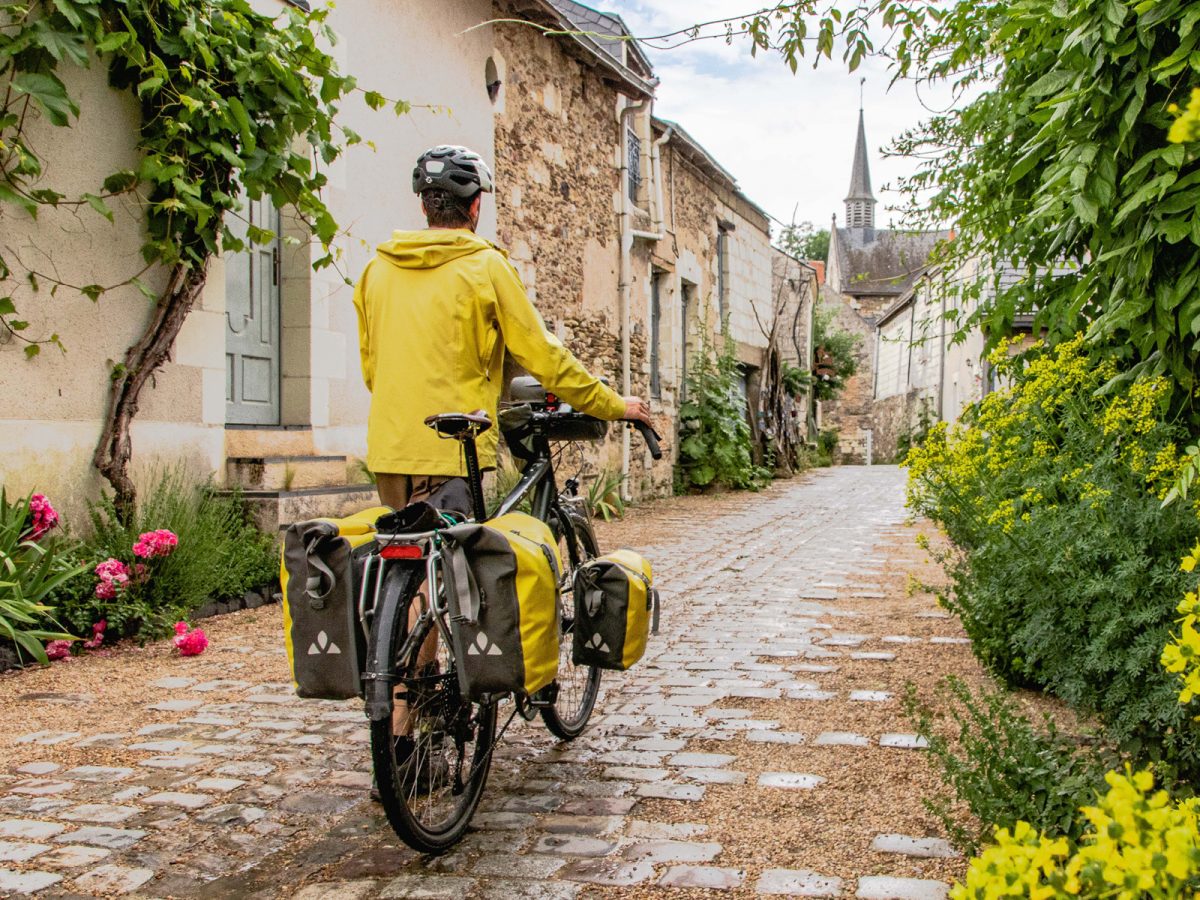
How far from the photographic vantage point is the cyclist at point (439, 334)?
2.91 meters

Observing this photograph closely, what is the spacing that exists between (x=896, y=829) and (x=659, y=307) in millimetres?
12382

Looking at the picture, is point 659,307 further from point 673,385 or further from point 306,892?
point 306,892

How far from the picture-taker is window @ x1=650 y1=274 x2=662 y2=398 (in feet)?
47.3

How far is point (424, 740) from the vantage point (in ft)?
9.03

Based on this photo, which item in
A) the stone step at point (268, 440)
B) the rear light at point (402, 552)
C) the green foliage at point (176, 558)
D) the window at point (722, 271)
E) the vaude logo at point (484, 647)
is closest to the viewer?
the vaude logo at point (484, 647)

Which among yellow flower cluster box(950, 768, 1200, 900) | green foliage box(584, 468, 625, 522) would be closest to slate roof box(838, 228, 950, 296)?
green foliage box(584, 468, 625, 522)

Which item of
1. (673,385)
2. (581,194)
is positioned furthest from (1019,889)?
(673,385)

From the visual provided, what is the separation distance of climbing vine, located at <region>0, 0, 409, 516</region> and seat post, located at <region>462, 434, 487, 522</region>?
312 cm

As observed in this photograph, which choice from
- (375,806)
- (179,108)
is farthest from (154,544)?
(375,806)

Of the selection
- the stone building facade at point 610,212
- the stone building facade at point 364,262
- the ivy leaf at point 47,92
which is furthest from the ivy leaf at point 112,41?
the stone building facade at point 610,212

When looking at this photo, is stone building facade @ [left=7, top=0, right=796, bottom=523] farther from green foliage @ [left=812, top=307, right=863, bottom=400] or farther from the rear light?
green foliage @ [left=812, top=307, right=863, bottom=400]

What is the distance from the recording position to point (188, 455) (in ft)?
19.9

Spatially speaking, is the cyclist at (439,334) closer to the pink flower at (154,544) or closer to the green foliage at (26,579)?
the green foliage at (26,579)

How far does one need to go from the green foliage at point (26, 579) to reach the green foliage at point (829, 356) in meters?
23.4
